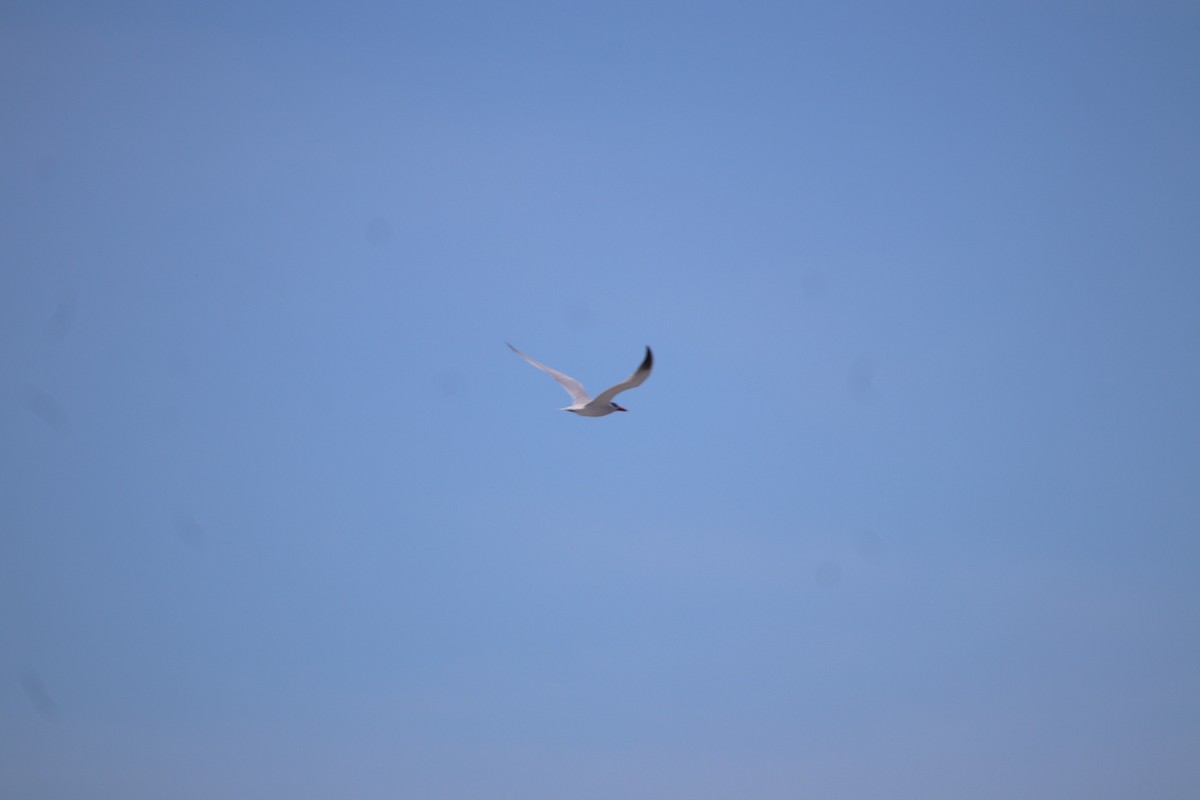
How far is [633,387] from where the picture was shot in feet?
83.1

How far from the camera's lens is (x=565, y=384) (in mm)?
28234

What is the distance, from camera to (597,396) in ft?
87.1

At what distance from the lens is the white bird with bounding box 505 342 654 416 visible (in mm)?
24656

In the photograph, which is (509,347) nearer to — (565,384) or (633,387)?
(565,384)

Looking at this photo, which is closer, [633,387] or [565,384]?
[633,387]

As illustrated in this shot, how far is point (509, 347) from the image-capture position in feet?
94.8

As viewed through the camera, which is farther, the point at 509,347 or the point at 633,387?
the point at 509,347

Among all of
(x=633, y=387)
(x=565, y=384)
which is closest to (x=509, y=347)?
(x=565, y=384)

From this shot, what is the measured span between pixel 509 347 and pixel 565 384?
4.79ft

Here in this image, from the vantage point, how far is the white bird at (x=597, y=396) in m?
24.7

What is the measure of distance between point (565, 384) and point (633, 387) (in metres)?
3.15
